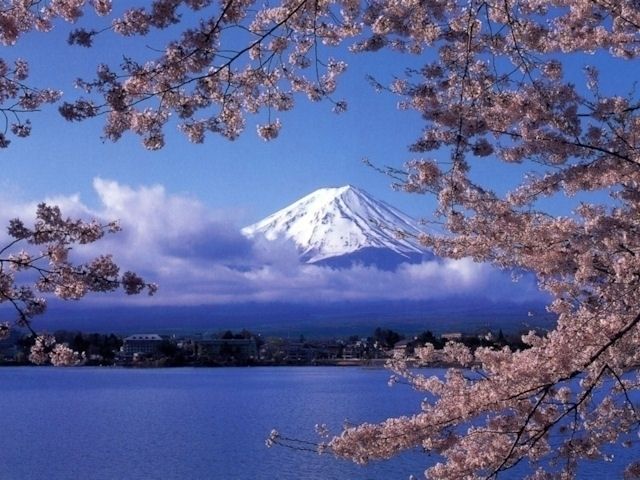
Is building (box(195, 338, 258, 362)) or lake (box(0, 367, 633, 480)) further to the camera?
building (box(195, 338, 258, 362))

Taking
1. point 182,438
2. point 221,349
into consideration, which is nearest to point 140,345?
point 221,349

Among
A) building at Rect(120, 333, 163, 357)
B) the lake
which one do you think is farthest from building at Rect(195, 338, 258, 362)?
the lake

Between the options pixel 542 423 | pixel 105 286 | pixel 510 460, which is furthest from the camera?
pixel 542 423

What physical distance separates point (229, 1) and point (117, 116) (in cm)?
60

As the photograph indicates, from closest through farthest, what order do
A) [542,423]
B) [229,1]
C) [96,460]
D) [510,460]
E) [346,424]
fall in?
[229,1] < [510,460] < [542,423] < [346,424] < [96,460]

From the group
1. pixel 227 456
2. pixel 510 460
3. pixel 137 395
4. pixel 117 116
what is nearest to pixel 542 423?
pixel 510 460

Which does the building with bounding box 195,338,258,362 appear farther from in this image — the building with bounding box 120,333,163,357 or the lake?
the lake

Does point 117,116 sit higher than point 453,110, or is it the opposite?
point 453,110

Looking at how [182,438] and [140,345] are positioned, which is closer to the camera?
[182,438]

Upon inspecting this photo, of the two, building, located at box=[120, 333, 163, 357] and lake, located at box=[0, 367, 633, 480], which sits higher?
building, located at box=[120, 333, 163, 357]

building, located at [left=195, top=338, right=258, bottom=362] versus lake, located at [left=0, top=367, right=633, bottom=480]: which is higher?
building, located at [left=195, top=338, right=258, bottom=362]

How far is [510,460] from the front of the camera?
4391mm

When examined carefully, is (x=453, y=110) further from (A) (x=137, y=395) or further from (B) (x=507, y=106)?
(A) (x=137, y=395)

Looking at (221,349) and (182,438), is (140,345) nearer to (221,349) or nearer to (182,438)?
(221,349)
